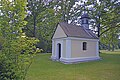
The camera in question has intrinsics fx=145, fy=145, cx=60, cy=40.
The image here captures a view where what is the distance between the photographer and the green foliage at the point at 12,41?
3.96 meters

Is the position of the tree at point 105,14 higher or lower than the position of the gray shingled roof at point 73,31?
higher

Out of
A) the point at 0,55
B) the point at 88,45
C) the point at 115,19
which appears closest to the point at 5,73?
the point at 0,55

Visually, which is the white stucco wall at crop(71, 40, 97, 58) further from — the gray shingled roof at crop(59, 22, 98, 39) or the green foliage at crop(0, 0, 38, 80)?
the green foliage at crop(0, 0, 38, 80)

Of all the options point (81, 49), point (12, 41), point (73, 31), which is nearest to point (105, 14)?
point (73, 31)

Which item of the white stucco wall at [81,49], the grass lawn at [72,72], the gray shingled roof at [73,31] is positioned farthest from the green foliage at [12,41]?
the white stucco wall at [81,49]

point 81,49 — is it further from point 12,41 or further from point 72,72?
point 12,41

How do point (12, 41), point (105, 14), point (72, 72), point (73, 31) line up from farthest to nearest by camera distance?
point (105, 14) → point (73, 31) → point (72, 72) → point (12, 41)

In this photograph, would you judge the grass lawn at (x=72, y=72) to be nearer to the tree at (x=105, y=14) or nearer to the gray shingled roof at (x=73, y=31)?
the gray shingled roof at (x=73, y=31)

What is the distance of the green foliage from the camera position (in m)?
3.96

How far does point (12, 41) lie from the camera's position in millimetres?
4023

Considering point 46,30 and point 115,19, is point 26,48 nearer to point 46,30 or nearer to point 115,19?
point 115,19

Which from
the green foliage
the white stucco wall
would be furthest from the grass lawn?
the green foliage

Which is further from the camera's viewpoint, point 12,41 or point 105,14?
point 105,14

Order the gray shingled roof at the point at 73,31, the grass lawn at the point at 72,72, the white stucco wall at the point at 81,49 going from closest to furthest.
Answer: the grass lawn at the point at 72,72
the white stucco wall at the point at 81,49
the gray shingled roof at the point at 73,31
